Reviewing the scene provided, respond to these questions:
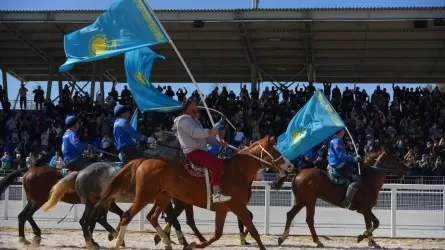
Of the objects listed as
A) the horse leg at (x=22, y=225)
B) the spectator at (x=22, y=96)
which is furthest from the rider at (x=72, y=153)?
the spectator at (x=22, y=96)

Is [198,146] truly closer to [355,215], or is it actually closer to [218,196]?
[218,196]

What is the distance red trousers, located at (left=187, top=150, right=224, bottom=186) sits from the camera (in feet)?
34.3

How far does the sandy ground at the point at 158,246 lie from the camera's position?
42.0ft

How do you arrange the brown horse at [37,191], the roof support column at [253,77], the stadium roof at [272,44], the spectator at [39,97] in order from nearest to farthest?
the brown horse at [37,191] → the stadium roof at [272,44] → the roof support column at [253,77] → the spectator at [39,97]

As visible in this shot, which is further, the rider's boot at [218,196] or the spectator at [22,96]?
the spectator at [22,96]

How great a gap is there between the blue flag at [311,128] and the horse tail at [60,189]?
5.21 metres

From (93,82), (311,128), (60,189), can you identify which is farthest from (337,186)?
(93,82)

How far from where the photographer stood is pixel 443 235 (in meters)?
15.5

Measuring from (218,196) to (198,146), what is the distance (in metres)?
0.81

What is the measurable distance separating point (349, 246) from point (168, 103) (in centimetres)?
440

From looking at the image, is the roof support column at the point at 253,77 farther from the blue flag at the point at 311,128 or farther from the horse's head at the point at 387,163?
the horse's head at the point at 387,163

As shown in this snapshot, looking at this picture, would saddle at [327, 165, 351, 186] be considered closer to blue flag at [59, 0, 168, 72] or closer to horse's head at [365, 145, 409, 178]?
horse's head at [365, 145, 409, 178]

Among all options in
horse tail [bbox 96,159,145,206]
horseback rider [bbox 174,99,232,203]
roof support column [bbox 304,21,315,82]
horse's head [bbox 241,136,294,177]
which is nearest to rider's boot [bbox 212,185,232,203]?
horseback rider [bbox 174,99,232,203]

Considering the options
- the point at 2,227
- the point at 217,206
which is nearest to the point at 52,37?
the point at 2,227
